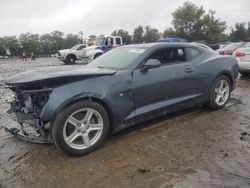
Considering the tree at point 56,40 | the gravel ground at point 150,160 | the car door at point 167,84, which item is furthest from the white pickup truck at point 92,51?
the tree at point 56,40

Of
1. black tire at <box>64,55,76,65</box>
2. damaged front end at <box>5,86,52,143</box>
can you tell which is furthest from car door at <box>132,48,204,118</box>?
black tire at <box>64,55,76,65</box>

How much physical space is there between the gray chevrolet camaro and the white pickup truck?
49.5 feet

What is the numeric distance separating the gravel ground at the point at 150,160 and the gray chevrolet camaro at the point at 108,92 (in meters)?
0.24

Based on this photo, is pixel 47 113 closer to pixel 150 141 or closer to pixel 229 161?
pixel 150 141

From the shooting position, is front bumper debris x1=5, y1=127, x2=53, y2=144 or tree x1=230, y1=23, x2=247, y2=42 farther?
tree x1=230, y1=23, x2=247, y2=42

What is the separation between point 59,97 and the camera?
11.6 feet

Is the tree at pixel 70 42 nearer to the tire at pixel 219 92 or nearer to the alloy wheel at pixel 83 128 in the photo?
the tire at pixel 219 92

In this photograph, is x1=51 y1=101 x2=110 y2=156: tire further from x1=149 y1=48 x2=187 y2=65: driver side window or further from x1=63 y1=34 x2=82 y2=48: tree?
x1=63 y1=34 x2=82 y2=48: tree

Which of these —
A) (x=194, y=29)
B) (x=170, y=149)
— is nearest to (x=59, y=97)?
(x=170, y=149)

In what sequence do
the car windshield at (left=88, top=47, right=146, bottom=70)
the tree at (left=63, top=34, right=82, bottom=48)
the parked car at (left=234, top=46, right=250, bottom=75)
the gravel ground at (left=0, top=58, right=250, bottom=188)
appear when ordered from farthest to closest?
the tree at (left=63, top=34, right=82, bottom=48) < the parked car at (left=234, top=46, right=250, bottom=75) < the car windshield at (left=88, top=47, right=146, bottom=70) < the gravel ground at (left=0, top=58, right=250, bottom=188)

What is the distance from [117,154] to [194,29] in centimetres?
5413

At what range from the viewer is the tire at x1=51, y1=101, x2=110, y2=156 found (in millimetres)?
3531

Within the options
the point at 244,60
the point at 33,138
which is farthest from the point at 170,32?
the point at 33,138

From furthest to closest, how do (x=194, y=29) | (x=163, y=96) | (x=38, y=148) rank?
1. (x=194, y=29)
2. (x=163, y=96)
3. (x=38, y=148)
